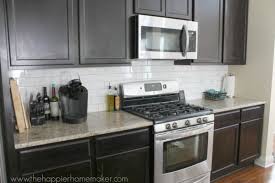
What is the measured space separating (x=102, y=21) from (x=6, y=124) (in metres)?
1.13

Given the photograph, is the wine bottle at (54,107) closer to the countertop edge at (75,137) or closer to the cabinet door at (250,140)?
the countertop edge at (75,137)

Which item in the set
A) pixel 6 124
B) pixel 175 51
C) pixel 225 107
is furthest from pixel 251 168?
pixel 6 124

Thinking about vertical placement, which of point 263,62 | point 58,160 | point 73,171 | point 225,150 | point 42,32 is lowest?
point 225,150

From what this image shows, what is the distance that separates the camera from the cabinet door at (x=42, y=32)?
1.65 meters

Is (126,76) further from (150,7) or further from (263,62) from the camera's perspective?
(263,62)

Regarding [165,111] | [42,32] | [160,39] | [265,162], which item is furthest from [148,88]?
[265,162]

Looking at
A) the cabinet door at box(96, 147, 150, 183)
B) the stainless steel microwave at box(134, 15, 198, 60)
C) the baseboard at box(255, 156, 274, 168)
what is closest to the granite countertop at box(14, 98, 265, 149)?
the cabinet door at box(96, 147, 150, 183)

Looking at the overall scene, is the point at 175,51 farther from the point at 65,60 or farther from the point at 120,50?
the point at 65,60

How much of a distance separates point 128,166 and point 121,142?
235 mm

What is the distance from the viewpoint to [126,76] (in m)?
2.59

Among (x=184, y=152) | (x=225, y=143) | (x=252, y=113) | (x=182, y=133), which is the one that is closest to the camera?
(x=182, y=133)

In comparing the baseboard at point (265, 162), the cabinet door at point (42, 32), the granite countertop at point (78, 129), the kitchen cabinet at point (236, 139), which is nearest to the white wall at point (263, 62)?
the baseboard at point (265, 162)

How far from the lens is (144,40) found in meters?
2.21

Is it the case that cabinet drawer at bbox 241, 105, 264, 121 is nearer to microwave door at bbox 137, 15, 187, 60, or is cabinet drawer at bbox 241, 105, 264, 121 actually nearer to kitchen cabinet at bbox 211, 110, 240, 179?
kitchen cabinet at bbox 211, 110, 240, 179
